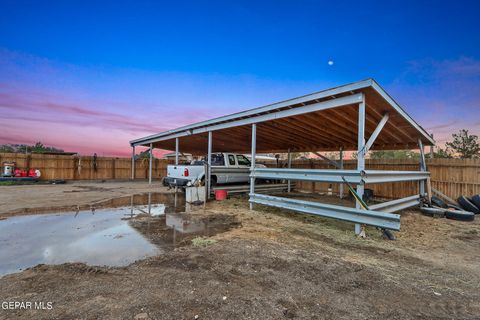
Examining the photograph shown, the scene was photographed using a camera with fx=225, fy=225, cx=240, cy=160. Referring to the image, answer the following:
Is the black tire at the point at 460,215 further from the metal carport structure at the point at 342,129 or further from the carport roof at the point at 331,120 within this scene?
the carport roof at the point at 331,120

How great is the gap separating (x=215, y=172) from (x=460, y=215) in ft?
28.8

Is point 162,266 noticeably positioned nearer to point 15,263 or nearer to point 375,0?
point 15,263

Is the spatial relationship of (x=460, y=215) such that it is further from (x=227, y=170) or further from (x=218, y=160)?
(x=218, y=160)

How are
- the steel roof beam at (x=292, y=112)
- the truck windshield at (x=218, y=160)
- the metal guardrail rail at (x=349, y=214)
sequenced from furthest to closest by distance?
the truck windshield at (x=218, y=160), the steel roof beam at (x=292, y=112), the metal guardrail rail at (x=349, y=214)

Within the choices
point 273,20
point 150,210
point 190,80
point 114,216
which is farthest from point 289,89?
point 114,216

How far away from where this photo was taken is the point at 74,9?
25.0 ft

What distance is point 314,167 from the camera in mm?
14789

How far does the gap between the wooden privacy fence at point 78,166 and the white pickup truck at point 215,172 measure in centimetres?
1222

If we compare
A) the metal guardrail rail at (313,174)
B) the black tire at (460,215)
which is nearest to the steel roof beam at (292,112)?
the metal guardrail rail at (313,174)

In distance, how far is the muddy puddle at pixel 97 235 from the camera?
362 centimetres

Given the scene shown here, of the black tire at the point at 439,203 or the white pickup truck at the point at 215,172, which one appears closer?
the black tire at the point at 439,203

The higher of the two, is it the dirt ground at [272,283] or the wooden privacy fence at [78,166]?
the wooden privacy fence at [78,166]

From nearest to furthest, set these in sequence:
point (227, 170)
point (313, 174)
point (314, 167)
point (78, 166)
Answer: point (313, 174) < point (227, 170) < point (314, 167) < point (78, 166)

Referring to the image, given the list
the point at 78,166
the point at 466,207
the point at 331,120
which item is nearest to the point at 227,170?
the point at 331,120
